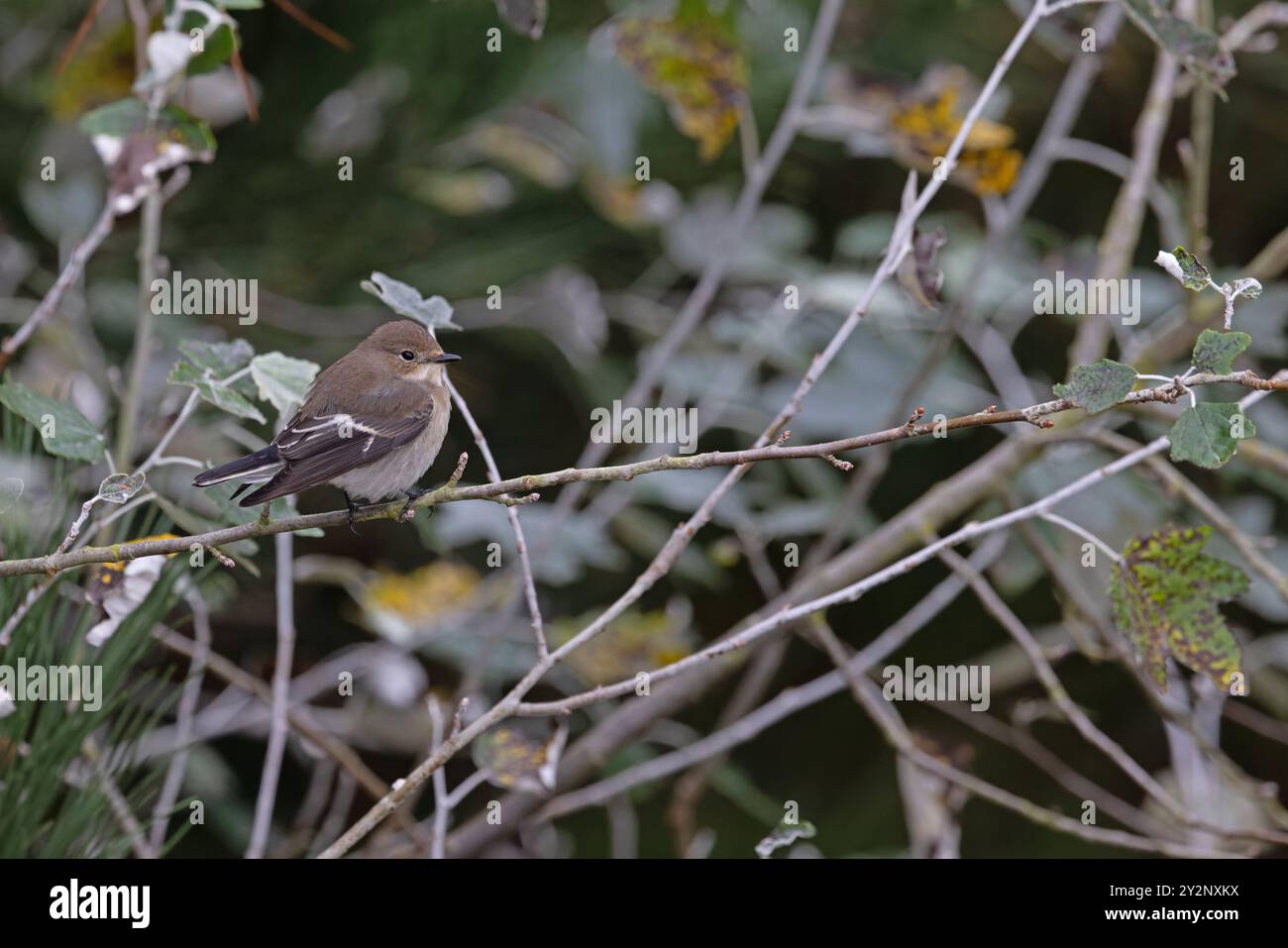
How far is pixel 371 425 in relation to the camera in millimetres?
1828

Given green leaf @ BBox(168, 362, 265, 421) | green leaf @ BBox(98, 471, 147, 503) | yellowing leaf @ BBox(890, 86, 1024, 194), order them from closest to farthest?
1. green leaf @ BBox(98, 471, 147, 503)
2. green leaf @ BBox(168, 362, 265, 421)
3. yellowing leaf @ BBox(890, 86, 1024, 194)

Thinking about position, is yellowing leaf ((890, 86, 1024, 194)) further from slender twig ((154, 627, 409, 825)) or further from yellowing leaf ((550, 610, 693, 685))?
slender twig ((154, 627, 409, 825))

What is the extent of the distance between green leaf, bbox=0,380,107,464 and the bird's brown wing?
0.19m

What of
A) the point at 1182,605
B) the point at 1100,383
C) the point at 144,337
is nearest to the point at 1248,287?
the point at 1100,383

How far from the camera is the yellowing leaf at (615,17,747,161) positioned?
2.14m

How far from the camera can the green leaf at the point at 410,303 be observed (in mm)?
1357

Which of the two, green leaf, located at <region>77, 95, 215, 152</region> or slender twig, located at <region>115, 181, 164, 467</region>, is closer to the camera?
green leaf, located at <region>77, 95, 215, 152</region>

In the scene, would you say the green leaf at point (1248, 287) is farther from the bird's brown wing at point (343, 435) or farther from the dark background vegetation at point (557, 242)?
the dark background vegetation at point (557, 242)

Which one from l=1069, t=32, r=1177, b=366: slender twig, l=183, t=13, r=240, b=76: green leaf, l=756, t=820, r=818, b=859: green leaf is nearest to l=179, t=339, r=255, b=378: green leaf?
l=183, t=13, r=240, b=76: green leaf

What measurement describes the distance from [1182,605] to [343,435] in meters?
1.07

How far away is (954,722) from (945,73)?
61.5 inches

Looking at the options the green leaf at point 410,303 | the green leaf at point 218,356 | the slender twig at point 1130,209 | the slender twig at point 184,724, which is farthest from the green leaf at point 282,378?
the slender twig at point 1130,209

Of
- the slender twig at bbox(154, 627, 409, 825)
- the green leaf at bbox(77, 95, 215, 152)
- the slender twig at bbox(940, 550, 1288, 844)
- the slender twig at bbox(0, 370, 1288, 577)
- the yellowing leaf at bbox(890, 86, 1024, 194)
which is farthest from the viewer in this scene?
the yellowing leaf at bbox(890, 86, 1024, 194)

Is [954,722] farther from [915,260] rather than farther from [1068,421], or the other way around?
[915,260]
